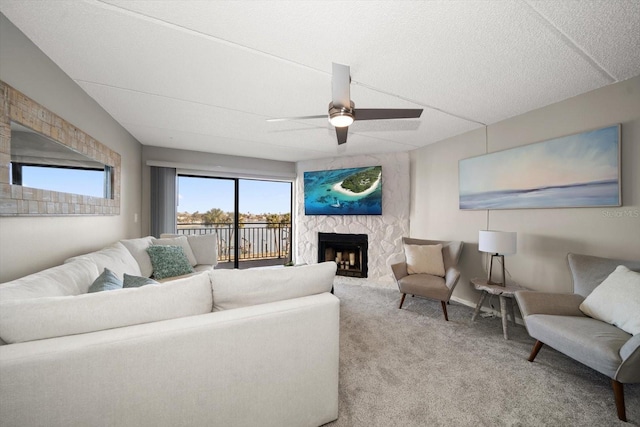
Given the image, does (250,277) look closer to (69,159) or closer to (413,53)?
(413,53)

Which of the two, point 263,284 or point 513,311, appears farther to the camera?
point 513,311

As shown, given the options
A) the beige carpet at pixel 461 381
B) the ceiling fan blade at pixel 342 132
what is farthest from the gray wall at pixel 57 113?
the beige carpet at pixel 461 381

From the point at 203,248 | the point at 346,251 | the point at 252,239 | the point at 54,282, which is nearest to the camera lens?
the point at 54,282

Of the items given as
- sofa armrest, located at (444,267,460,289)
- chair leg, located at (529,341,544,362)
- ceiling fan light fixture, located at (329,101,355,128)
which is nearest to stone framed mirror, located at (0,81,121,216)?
ceiling fan light fixture, located at (329,101,355,128)

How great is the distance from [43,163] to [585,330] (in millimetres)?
4008

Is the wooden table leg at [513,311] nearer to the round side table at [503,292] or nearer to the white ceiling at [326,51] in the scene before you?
the round side table at [503,292]

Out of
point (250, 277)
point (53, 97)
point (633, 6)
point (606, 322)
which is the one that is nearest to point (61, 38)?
point (53, 97)

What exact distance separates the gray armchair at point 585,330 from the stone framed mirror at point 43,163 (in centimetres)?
366

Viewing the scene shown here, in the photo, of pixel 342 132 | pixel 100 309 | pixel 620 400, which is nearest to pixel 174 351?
pixel 100 309

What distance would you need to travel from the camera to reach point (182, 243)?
3406 mm

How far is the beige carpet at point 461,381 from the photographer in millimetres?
1442

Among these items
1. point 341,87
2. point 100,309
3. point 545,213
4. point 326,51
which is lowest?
point 100,309

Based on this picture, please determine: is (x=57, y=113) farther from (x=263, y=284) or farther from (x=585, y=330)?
(x=585, y=330)

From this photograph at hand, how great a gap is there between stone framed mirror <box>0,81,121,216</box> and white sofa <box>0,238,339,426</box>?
0.58m
